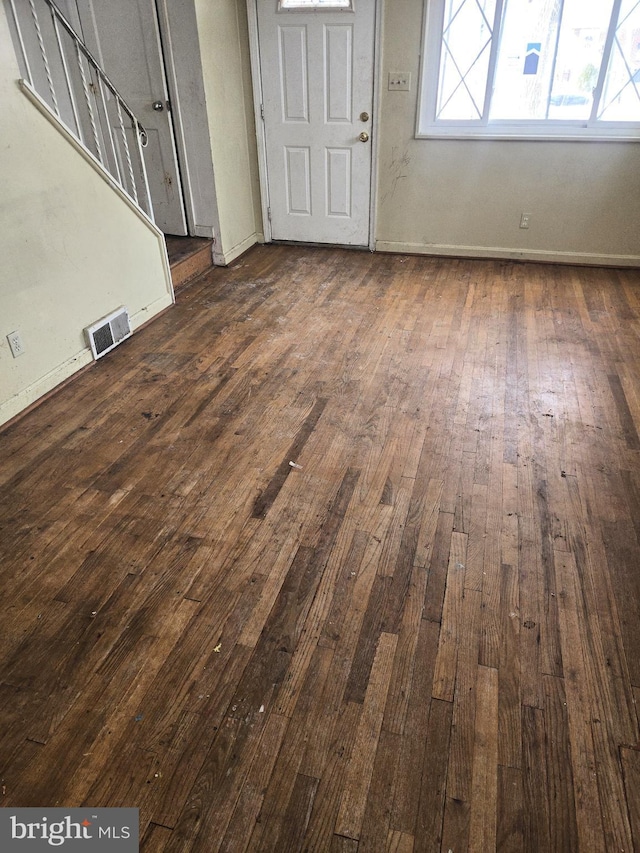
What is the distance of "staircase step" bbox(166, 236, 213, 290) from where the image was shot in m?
4.50

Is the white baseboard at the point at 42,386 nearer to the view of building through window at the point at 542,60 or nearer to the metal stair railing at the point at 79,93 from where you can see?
the metal stair railing at the point at 79,93

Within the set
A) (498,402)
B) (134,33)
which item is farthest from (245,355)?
(134,33)

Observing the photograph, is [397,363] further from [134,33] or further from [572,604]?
[134,33]

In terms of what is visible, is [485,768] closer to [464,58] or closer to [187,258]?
[187,258]

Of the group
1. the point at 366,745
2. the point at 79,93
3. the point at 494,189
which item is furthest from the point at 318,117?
the point at 366,745

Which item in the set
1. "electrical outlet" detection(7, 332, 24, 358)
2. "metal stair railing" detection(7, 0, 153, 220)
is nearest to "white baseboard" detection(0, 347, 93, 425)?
"electrical outlet" detection(7, 332, 24, 358)

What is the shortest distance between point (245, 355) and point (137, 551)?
171 cm

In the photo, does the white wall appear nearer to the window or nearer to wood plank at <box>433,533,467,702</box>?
wood plank at <box>433,533,467,702</box>

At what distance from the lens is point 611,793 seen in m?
1.46

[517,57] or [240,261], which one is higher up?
[517,57]

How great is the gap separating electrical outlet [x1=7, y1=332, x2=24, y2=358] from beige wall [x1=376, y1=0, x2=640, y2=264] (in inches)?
130

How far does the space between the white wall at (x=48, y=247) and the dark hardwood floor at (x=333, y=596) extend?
22cm

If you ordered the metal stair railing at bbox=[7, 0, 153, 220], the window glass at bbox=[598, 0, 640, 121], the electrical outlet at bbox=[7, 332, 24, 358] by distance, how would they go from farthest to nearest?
the metal stair railing at bbox=[7, 0, 153, 220] < the window glass at bbox=[598, 0, 640, 121] < the electrical outlet at bbox=[7, 332, 24, 358]

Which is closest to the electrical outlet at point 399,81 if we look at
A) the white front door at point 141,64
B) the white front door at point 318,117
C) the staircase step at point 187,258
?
the white front door at point 318,117
